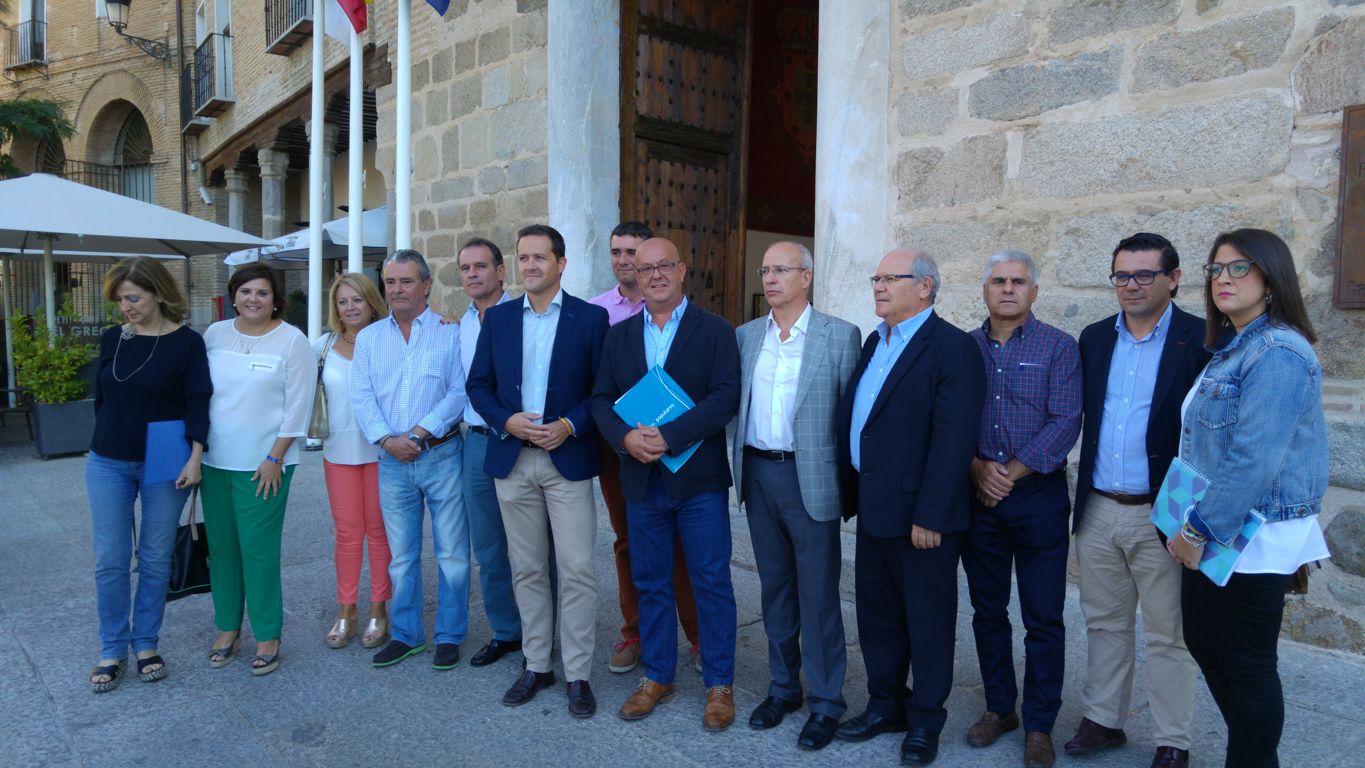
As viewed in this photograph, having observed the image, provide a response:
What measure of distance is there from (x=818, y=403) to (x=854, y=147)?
233cm

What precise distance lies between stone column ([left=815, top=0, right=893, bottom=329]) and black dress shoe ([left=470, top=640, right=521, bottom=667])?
2433mm

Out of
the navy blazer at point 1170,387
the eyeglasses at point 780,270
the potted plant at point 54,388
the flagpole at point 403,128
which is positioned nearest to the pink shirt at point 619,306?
the eyeglasses at point 780,270

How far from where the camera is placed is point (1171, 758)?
2.78 metres

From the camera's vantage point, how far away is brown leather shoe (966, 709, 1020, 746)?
2.99m

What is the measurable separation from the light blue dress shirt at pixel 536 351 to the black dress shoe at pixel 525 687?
98 cm

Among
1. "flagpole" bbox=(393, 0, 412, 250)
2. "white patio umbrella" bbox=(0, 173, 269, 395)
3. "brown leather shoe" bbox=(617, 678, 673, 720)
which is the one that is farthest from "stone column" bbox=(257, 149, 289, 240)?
"brown leather shoe" bbox=(617, 678, 673, 720)

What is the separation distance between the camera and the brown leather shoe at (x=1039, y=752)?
284 cm

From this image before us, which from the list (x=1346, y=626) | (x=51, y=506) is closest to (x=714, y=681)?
(x=1346, y=626)

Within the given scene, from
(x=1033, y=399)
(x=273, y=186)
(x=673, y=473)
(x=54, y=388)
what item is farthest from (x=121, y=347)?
(x=273, y=186)

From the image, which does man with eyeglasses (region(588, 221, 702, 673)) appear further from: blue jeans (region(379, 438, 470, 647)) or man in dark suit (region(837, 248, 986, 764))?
man in dark suit (region(837, 248, 986, 764))

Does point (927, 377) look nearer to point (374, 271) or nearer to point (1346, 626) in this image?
point (1346, 626)

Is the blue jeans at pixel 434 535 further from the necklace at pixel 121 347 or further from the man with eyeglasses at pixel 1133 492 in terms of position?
the man with eyeglasses at pixel 1133 492

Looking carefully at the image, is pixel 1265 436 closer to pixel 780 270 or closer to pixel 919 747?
pixel 919 747

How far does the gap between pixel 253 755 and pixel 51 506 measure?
479 cm
